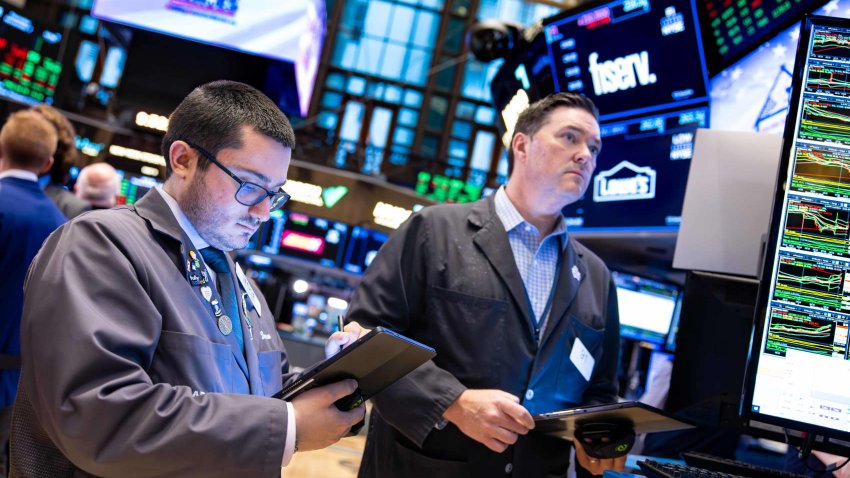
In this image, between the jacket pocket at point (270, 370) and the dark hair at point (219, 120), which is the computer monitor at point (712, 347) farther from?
the dark hair at point (219, 120)

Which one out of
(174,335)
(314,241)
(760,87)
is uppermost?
(760,87)

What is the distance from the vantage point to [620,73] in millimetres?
4090

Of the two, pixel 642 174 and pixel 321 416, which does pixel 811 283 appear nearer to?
pixel 321 416

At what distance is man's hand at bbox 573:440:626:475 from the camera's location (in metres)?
2.06

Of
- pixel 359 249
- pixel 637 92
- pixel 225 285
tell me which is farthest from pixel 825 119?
pixel 359 249

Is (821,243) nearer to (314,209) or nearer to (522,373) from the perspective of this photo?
(522,373)

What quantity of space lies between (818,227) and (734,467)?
0.64 meters

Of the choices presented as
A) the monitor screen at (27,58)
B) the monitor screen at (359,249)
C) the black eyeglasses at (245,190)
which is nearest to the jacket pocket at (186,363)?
the black eyeglasses at (245,190)

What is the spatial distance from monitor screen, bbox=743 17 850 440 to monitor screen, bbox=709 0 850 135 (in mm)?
1465

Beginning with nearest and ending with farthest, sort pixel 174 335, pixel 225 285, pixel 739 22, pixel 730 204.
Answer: pixel 174 335
pixel 225 285
pixel 730 204
pixel 739 22

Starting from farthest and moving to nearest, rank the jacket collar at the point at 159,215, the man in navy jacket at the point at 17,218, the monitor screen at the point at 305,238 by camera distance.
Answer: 1. the monitor screen at the point at 305,238
2. the man in navy jacket at the point at 17,218
3. the jacket collar at the point at 159,215

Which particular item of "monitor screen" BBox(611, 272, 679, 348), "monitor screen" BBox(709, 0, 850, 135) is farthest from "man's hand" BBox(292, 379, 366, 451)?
"monitor screen" BBox(611, 272, 679, 348)

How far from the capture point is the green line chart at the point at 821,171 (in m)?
1.83

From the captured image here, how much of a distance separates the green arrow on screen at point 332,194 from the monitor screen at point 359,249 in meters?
0.68
